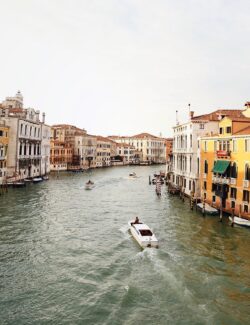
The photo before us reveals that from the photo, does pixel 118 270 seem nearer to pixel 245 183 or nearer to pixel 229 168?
pixel 245 183

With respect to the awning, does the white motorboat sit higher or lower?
lower

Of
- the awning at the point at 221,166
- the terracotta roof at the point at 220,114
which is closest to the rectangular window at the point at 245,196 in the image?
the awning at the point at 221,166

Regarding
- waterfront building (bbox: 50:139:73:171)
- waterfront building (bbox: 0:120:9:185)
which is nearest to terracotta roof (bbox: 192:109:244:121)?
waterfront building (bbox: 0:120:9:185)

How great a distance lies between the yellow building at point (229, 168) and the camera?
23797mm

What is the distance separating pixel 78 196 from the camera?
1465 inches

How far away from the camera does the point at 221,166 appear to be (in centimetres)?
2620

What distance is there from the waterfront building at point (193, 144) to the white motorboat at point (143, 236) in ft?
39.8

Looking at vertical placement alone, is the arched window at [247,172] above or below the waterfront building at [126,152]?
below

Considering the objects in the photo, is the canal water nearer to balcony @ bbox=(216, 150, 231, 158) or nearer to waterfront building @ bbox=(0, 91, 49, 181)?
balcony @ bbox=(216, 150, 231, 158)

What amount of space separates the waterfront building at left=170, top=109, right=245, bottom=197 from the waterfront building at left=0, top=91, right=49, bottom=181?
2286cm

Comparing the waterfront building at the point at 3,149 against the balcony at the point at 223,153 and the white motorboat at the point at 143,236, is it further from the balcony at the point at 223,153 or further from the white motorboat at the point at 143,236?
the balcony at the point at 223,153

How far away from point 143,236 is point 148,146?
10435 centimetres

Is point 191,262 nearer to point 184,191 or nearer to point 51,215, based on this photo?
point 51,215

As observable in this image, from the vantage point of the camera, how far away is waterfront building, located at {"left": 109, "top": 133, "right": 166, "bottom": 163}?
122312mm
